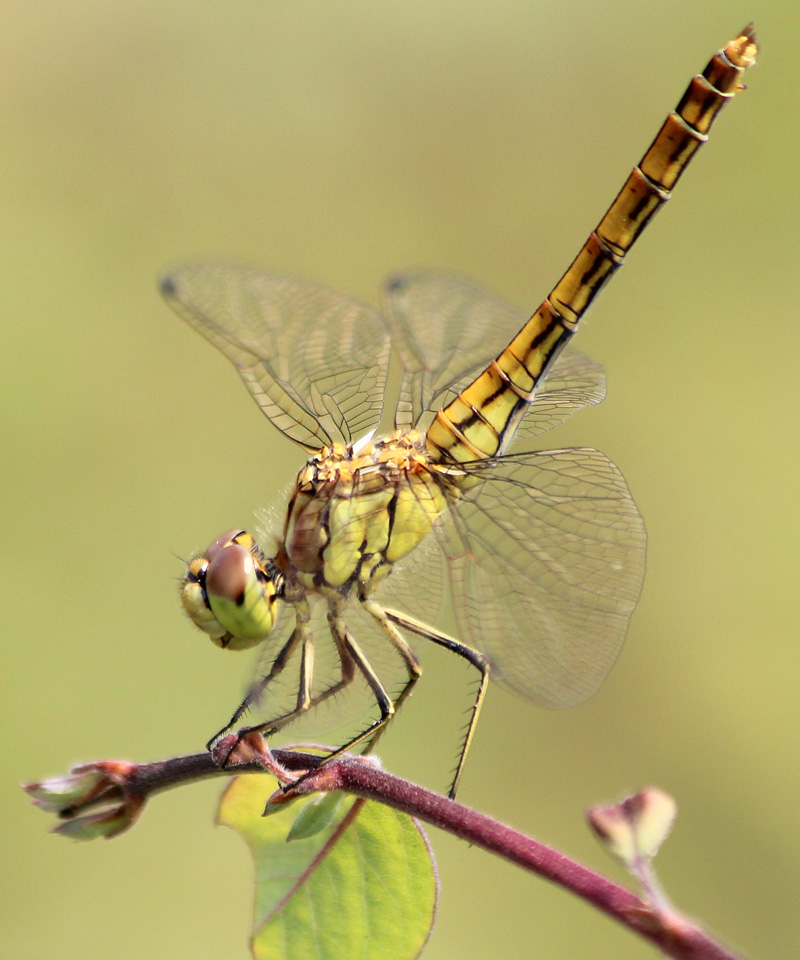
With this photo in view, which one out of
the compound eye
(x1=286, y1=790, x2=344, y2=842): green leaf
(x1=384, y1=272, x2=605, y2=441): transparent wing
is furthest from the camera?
(x1=384, y1=272, x2=605, y2=441): transparent wing

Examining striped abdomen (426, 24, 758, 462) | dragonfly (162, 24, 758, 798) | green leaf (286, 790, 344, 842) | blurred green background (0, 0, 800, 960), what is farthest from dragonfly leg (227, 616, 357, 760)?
blurred green background (0, 0, 800, 960)

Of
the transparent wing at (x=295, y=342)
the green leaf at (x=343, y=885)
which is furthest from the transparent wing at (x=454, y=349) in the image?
the green leaf at (x=343, y=885)

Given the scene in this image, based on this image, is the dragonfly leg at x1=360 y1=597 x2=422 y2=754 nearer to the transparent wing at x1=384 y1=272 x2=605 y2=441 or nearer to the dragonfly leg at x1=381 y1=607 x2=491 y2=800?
the dragonfly leg at x1=381 y1=607 x2=491 y2=800

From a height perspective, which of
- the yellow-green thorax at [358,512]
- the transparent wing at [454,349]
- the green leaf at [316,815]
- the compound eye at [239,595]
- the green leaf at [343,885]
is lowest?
the green leaf at [343,885]

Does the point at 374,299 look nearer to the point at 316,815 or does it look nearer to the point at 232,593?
the point at 232,593

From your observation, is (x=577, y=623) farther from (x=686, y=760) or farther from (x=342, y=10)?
(x=342, y=10)

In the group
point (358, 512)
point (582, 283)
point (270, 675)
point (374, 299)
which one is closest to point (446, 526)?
point (358, 512)

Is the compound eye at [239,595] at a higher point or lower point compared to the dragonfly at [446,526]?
lower

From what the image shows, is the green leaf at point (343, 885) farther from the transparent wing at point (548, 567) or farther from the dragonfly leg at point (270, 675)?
the transparent wing at point (548, 567)

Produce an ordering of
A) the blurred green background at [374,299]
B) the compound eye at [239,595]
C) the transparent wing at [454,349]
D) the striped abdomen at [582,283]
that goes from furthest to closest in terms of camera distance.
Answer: the blurred green background at [374,299] < the transparent wing at [454,349] < the striped abdomen at [582,283] < the compound eye at [239,595]
